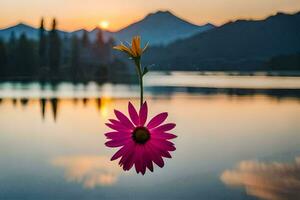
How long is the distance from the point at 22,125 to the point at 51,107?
8261mm

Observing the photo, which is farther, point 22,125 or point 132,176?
point 22,125

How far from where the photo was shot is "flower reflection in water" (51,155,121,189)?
52.2 feet

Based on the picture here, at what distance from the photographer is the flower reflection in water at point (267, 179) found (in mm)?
14281

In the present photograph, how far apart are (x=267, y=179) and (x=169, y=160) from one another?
18.0ft

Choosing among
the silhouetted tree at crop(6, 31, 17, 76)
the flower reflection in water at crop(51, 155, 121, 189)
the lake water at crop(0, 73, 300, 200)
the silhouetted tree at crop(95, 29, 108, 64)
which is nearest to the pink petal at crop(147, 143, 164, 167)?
the lake water at crop(0, 73, 300, 200)

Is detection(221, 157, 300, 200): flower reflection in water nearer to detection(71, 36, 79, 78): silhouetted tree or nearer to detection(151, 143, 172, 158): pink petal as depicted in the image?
detection(151, 143, 172, 158): pink petal

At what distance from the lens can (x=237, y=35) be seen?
5561 inches

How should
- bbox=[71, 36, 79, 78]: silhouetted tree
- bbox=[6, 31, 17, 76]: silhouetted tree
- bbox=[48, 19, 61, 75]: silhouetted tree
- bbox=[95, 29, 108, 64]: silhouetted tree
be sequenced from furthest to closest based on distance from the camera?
1. bbox=[95, 29, 108, 64]: silhouetted tree
2. bbox=[71, 36, 79, 78]: silhouetted tree
3. bbox=[48, 19, 61, 75]: silhouetted tree
4. bbox=[6, 31, 17, 76]: silhouetted tree

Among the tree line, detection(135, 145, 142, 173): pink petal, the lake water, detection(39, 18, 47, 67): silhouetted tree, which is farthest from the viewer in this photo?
detection(39, 18, 47, 67): silhouetted tree

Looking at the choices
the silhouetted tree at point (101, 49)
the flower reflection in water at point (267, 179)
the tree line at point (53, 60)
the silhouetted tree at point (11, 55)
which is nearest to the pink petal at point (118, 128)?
the flower reflection in water at point (267, 179)

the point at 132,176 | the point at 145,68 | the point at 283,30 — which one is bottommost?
the point at 132,176

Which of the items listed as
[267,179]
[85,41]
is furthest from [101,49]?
[267,179]

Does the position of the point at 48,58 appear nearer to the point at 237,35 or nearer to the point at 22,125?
the point at 22,125

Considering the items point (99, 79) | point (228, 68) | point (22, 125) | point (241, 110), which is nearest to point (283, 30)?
point (228, 68)
